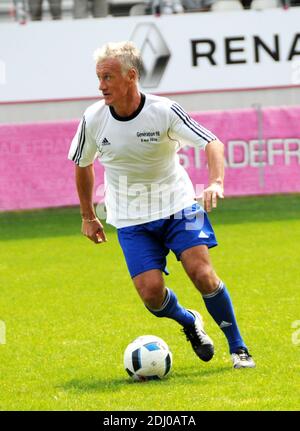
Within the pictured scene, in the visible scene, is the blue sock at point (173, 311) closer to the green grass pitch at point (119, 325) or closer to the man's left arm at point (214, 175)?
the green grass pitch at point (119, 325)

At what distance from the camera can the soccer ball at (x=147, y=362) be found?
6.88m

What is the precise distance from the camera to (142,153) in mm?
7020

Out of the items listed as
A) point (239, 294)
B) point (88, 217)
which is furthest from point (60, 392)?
point (239, 294)

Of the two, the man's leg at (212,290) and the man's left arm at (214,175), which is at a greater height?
the man's left arm at (214,175)

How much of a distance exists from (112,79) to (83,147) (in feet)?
1.96

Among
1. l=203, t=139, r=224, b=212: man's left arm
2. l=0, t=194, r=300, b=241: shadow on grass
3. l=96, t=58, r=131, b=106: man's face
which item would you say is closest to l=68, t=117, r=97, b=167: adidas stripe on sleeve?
l=96, t=58, r=131, b=106: man's face

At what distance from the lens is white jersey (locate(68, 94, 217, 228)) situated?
695cm

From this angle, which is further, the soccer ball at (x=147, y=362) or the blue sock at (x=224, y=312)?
the blue sock at (x=224, y=312)

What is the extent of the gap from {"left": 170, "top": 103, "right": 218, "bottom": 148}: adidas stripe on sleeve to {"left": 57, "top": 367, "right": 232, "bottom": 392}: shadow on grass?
1.42 m

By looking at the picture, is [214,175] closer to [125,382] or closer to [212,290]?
[212,290]

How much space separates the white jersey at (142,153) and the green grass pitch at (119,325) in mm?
1058

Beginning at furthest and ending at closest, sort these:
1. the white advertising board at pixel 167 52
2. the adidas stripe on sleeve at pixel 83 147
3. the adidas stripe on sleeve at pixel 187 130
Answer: the white advertising board at pixel 167 52
the adidas stripe on sleeve at pixel 83 147
the adidas stripe on sleeve at pixel 187 130

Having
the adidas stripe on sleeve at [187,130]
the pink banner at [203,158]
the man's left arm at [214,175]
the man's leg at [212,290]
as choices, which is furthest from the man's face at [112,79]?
the pink banner at [203,158]

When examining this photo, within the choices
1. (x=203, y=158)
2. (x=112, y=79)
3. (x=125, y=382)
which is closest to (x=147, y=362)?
(x=125, y=382)
